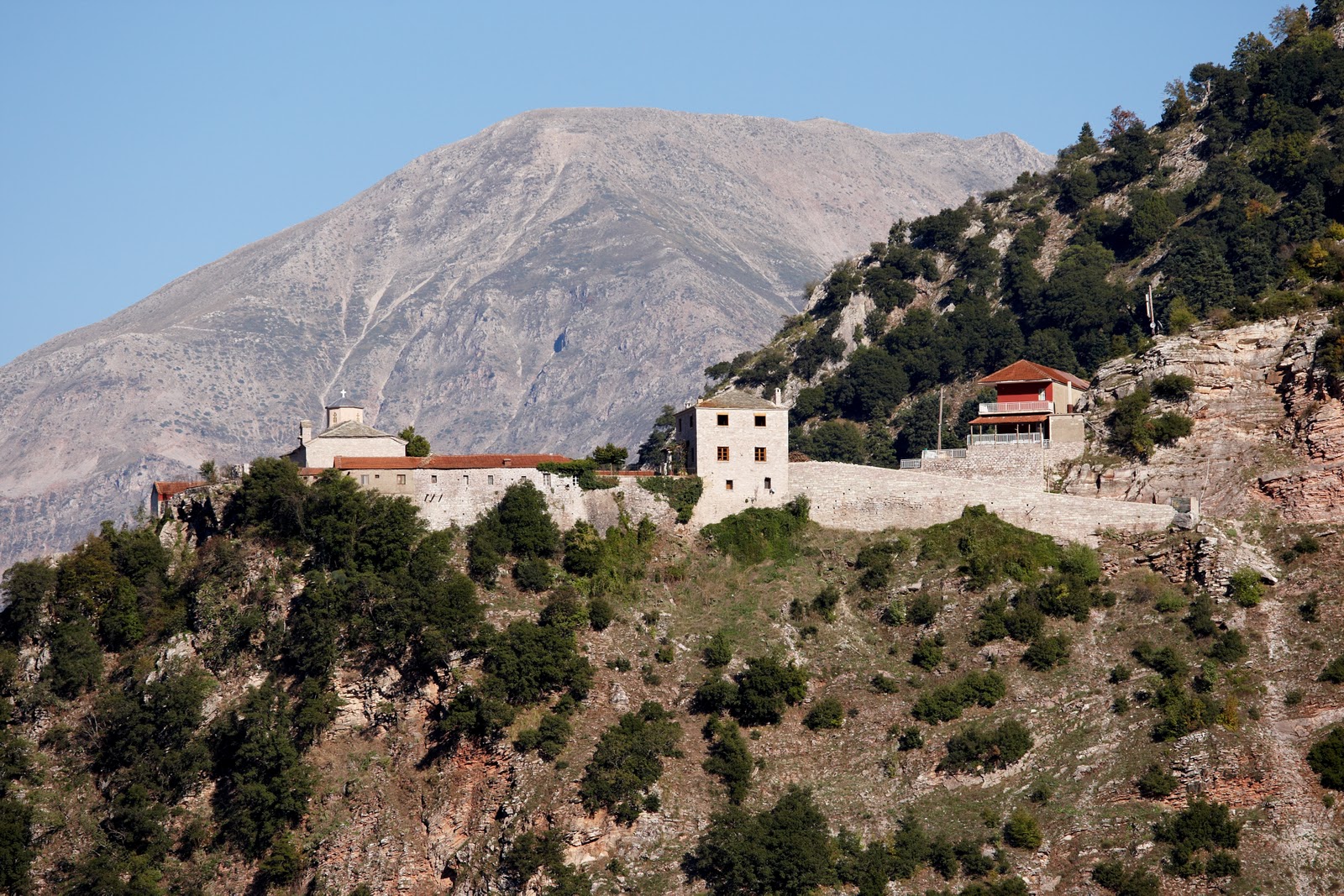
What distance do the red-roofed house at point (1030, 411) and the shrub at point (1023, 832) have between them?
2338 centimetres

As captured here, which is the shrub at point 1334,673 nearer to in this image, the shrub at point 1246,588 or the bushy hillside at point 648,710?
the bushy hillside at point 648,710

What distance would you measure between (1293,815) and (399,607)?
3659cm

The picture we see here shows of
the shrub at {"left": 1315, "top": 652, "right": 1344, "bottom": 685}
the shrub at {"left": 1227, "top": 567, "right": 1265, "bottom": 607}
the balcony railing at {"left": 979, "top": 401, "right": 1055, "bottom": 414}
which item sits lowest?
the shrub at {"left": 1315, "top": 652, "right": 1344, "bottom": 685}

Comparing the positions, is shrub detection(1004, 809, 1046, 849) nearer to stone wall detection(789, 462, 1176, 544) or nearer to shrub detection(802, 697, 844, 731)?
shrub detection(802, 697, 844, 731)

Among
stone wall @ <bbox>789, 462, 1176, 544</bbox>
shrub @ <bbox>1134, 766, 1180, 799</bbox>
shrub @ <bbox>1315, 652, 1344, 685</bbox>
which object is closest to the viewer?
shrub @ <bbox>1134, 766, 1180, 799</bbox>

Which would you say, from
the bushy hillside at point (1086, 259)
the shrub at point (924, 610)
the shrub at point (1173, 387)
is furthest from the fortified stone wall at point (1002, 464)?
the bushy hillside at point (1086, 259)

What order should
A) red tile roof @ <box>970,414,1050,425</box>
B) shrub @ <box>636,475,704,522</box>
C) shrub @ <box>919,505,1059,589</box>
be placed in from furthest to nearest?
red tile roof @ <box>970,414,1050,425</box> → shrub @ <box>636,475,704,522</box> → shrub @ <box>919,505,1059,589</box>

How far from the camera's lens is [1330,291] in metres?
80.9

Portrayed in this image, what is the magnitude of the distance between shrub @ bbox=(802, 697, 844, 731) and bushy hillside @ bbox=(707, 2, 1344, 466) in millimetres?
45037

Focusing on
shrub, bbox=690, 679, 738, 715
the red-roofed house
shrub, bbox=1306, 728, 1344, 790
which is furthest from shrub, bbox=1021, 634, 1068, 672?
the red-roofed house

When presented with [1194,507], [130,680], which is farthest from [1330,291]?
[130,680]

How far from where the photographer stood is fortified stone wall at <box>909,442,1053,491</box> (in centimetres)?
7950

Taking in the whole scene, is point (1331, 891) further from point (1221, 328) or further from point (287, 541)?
point (287, 541)

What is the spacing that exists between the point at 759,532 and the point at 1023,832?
68.1ft
